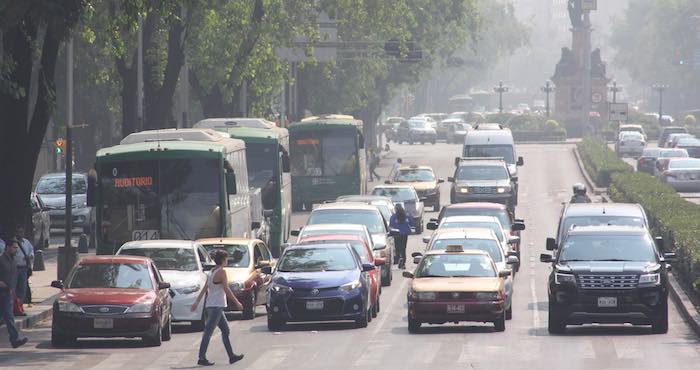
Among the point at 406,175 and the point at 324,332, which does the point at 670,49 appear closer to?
the point at 406,175

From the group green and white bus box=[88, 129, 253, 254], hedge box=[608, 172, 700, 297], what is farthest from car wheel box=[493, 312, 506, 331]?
green and white bus box=[88, 129, 253, 254]

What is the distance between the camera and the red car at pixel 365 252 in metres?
31.0

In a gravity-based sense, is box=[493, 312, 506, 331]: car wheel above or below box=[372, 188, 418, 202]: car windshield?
below

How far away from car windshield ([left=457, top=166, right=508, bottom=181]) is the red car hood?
31178 mm

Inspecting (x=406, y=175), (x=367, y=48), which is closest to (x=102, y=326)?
(x=406, y=175)

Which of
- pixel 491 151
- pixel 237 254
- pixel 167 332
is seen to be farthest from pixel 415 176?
pixel 167 332

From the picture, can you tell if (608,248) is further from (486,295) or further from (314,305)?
(314,305)

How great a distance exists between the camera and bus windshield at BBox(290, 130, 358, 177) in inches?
2359

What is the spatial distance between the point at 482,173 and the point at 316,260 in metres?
27.8

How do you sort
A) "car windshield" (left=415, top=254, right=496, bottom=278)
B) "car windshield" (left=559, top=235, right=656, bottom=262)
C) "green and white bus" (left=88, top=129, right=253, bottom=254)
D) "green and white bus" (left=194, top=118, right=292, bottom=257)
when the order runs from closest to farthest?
"car windshield" (left=559, top=235, right=656, bottom=262) < "car windshield" (left=415, top=254, right=496, bottom=278) < "green and white bus" (left=88, top=129, right=253, bottom=254) < "green and white bus" (left=194, top=118, right=292, bottom=257)

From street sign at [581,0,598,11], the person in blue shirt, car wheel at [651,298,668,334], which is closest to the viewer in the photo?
car wheel at [651,298,668,334]

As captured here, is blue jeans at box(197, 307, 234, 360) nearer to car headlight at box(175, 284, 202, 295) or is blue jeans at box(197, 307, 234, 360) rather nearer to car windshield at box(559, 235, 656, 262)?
car headlight at box(175, 284, 202, 295)

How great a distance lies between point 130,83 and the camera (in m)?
48.7

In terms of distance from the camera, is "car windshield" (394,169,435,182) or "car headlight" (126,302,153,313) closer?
"car headlight" (126,302,153,313)
